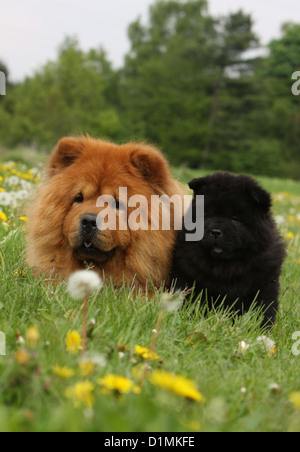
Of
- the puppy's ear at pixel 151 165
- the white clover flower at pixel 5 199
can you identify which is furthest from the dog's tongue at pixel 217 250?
the white clover flower at pixel 5 199

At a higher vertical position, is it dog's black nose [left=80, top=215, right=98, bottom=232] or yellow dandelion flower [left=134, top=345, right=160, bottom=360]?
dog's black nose [left=80, top=215, right=98, bottom=232]

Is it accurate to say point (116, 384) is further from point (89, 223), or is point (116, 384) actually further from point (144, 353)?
point (89, 223)

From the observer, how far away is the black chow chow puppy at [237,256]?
3504 mm

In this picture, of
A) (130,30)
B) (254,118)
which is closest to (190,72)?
(254,118)

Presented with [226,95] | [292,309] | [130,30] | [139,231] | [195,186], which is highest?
[130,30]

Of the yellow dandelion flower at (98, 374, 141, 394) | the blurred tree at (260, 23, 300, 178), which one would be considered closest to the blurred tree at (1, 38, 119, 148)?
the blurred tree at (260, 23, 300, 178)

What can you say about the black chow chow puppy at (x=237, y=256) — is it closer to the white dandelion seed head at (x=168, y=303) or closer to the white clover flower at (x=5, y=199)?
the white dandelion seed head at (x=168, y=303)

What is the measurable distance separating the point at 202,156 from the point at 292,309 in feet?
118

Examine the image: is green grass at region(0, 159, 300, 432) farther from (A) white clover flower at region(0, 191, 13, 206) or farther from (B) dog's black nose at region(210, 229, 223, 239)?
(A) white clover flower at region(0, 191, 13, 206)

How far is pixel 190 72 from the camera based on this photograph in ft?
129

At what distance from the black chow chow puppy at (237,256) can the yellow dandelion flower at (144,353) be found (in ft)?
4.13

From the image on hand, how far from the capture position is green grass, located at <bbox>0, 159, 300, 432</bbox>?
1.58 meters

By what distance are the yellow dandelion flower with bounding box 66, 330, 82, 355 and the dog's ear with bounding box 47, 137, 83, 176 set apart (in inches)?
72.1
